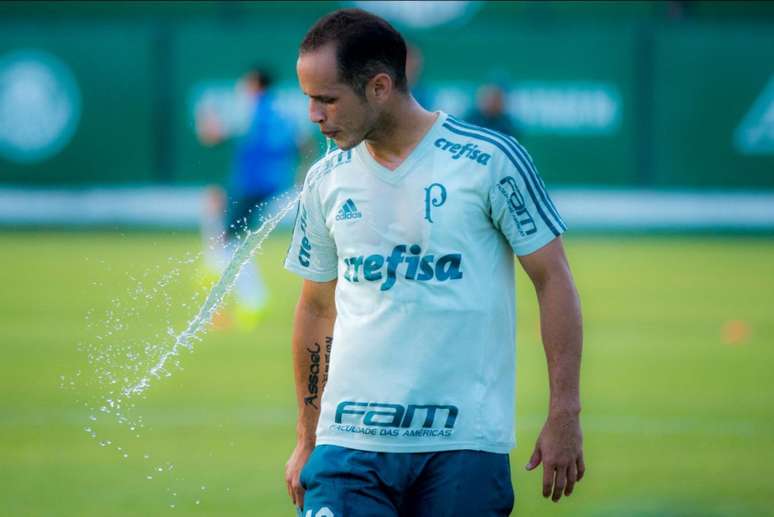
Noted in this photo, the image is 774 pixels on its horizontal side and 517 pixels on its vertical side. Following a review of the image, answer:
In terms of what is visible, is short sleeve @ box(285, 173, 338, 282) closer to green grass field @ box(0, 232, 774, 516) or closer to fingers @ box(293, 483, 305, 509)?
fingers @ box(293, 483, 305, 509)

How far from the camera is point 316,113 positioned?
455 centimetres

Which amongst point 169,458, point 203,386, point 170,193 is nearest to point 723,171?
point 170,193

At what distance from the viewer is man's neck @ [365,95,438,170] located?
462cm

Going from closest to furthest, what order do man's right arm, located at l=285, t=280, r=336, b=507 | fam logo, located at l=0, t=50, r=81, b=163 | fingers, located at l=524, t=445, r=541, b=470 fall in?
fingers, located at l=524, t=445, r=541, b=470, man's right arm, located at l=285, t=280, r=336, b=507, fam logo, located at l=0, t=50, r=81, b=163

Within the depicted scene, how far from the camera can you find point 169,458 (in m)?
9.17

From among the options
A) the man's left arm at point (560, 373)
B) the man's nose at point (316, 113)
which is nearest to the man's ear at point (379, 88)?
the man's nose at point (316, 113)

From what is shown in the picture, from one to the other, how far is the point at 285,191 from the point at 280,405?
6.76 metres

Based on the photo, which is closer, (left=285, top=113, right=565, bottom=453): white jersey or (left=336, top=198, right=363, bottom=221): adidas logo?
(left=285, top=113, right=565, bottom=453): white jersey

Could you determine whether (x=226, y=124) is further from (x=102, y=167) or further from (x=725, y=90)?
(x=725, y=90)

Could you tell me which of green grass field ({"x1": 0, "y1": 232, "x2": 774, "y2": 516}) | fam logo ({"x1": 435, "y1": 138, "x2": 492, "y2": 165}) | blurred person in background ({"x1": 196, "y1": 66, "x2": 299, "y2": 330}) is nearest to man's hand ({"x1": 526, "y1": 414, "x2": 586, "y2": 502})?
fam logo ({"x1": 435, "y1": 138, "x2": 492, "y2": 165})

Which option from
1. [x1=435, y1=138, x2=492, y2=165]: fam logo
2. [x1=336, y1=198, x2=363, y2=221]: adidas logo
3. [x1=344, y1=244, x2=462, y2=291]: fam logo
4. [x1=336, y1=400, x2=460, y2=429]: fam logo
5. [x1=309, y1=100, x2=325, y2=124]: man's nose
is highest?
[x1=309, y1=100, x2=325, y2=124]: man's nose

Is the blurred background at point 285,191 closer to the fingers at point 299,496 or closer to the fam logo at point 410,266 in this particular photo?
the fingers at point 299,496

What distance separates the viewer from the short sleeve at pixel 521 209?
4.52 metres

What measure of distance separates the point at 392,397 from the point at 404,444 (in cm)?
14
